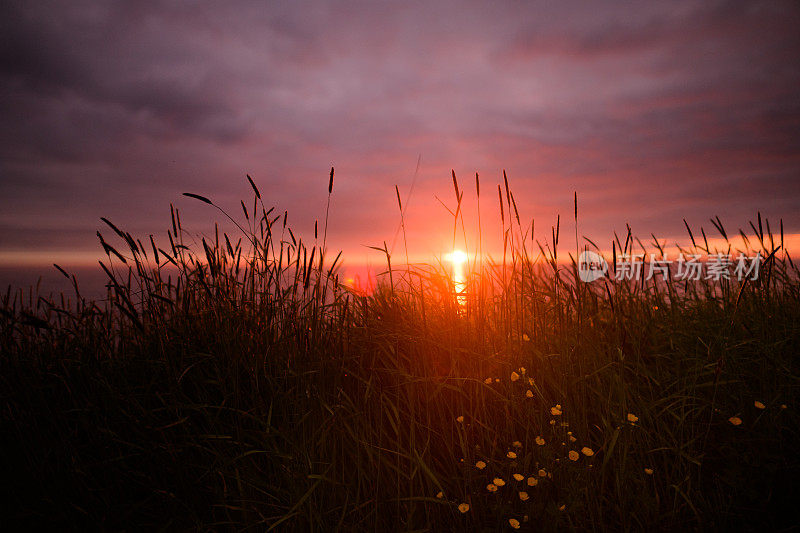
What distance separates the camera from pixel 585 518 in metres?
1.80

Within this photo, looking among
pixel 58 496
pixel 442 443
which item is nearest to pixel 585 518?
pixel 442 443

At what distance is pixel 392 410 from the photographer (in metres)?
2.40

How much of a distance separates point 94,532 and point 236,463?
2.26 ft

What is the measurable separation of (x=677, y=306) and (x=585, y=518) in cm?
239

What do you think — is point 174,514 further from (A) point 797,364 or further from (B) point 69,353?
(A) point 797,364

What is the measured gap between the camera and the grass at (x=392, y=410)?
190 cm

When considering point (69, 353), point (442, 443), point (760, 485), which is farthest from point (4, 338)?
point (760, 485)

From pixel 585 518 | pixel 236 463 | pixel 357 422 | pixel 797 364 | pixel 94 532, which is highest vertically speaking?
pixel 797 364

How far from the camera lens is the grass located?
6.23ft

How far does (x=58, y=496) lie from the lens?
2168 mm

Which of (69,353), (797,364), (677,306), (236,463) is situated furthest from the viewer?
(677,306)

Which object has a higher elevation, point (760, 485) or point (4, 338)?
point (4, 338)

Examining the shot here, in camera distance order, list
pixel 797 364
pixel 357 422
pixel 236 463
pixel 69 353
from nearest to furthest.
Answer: pixel 236 463 → pixel 357 422 → pixel 797 364 → pixel 69 353

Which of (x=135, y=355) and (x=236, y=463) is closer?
(x=236, y=463)
